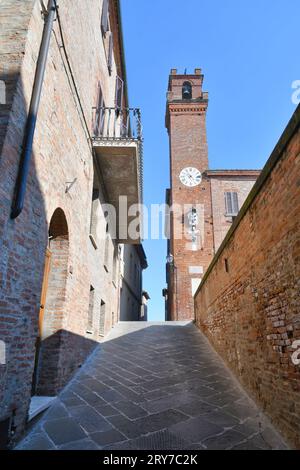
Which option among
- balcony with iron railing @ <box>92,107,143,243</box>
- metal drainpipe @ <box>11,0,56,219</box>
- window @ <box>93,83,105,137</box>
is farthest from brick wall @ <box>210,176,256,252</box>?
metal drainpipe @ <box>11,0,56,219</box>

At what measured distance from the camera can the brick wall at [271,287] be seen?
3.15 metres

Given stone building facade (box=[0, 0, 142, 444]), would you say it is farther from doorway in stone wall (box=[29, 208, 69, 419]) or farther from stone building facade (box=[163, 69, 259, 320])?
stone building facade (box=[163, 69, 259, 320])

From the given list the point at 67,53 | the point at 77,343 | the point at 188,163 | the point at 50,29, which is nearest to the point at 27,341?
the point at 77,343

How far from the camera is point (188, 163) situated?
19703mm

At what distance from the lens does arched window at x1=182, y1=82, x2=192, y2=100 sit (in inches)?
869

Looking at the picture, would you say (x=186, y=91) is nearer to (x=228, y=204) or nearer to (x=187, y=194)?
(x=187, y=194)

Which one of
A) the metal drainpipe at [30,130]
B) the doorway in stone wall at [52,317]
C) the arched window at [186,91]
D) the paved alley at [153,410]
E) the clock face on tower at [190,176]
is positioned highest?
the arched window at [186,91]

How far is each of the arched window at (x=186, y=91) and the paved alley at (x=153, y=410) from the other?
19.3 m

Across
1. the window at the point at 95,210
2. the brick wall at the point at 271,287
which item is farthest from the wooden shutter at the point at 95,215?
the brick wall at the point at 271,287

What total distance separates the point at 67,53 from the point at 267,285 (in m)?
4.84

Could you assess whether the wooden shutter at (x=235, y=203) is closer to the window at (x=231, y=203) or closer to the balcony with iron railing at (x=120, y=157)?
the window at (x=231, y=203)

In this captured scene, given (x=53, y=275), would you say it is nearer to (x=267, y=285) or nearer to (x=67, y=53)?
(x=267, y=285)

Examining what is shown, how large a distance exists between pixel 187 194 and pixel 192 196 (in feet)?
1.06

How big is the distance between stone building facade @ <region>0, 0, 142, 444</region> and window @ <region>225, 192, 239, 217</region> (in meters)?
10.6
